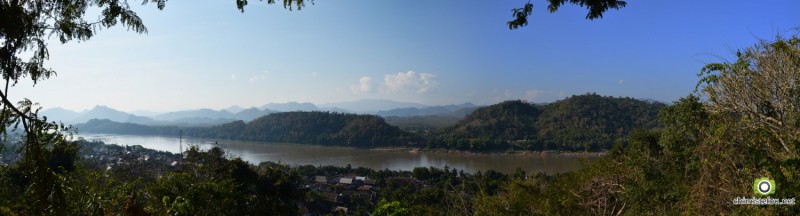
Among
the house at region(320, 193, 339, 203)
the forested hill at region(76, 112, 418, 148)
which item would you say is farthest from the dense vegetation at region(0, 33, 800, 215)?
the forested hill at region(76, 112, 418, 148)

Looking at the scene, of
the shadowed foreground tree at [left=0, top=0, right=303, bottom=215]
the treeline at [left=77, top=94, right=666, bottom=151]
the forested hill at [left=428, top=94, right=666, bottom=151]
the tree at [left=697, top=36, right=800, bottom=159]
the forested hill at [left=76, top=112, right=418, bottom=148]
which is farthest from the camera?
the forested hill at [left=76, top=112, right=418, bottom=148]

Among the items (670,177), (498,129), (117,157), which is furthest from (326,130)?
(670,177)

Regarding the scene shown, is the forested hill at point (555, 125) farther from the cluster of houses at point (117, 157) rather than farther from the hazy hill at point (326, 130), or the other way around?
the cluster of houses at point (117, 157)

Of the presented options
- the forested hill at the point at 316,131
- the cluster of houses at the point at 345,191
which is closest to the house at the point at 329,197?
the cluster of houses at the point at 345,191

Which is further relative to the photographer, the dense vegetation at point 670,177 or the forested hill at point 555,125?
the forested hill at point 555,125

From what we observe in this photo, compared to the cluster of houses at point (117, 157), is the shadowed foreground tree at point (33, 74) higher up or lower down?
higher up

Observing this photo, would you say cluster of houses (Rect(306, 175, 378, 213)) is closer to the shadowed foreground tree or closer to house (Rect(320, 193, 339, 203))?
house (Rect(320, 193, 339, 203))

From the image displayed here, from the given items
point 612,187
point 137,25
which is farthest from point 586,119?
point 137,25
